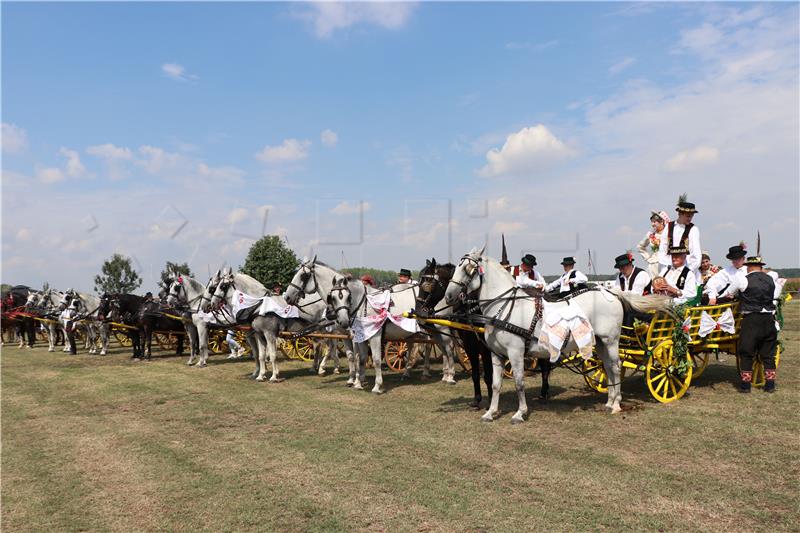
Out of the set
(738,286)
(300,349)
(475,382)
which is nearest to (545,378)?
(475,382)

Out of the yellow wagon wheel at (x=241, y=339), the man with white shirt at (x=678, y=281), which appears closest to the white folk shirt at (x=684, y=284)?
the man with white shirt at (x=678, y=281)

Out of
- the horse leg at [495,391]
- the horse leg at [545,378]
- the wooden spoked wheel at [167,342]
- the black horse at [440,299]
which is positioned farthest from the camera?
the wooden spoked wheel at [167,342]

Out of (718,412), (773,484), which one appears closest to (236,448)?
(773,484)

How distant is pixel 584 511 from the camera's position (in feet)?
16.2

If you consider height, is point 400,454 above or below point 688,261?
below

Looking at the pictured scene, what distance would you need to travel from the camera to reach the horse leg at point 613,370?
27.6 ft

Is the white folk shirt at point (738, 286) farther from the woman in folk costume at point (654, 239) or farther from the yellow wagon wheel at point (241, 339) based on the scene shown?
the yellow wagon wheel at point (241, 339)

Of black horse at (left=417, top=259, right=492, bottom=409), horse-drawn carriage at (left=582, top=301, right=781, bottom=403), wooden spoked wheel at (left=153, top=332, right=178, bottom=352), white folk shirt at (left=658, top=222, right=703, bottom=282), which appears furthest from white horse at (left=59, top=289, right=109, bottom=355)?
white folk shirt at (left=658, top=222, right=703, bottom=282)

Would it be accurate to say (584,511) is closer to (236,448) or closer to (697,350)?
(236,448)

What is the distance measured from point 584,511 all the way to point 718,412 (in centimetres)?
468

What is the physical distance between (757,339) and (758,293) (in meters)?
0.88

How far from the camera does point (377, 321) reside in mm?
11422

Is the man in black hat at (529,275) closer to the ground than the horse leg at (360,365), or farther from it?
farther from it

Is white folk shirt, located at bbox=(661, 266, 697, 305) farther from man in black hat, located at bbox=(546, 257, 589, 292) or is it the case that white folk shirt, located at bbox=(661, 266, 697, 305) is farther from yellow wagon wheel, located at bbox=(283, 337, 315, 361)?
yellow wagon wheel, located at bbox=(283, 337, 315, 361)
